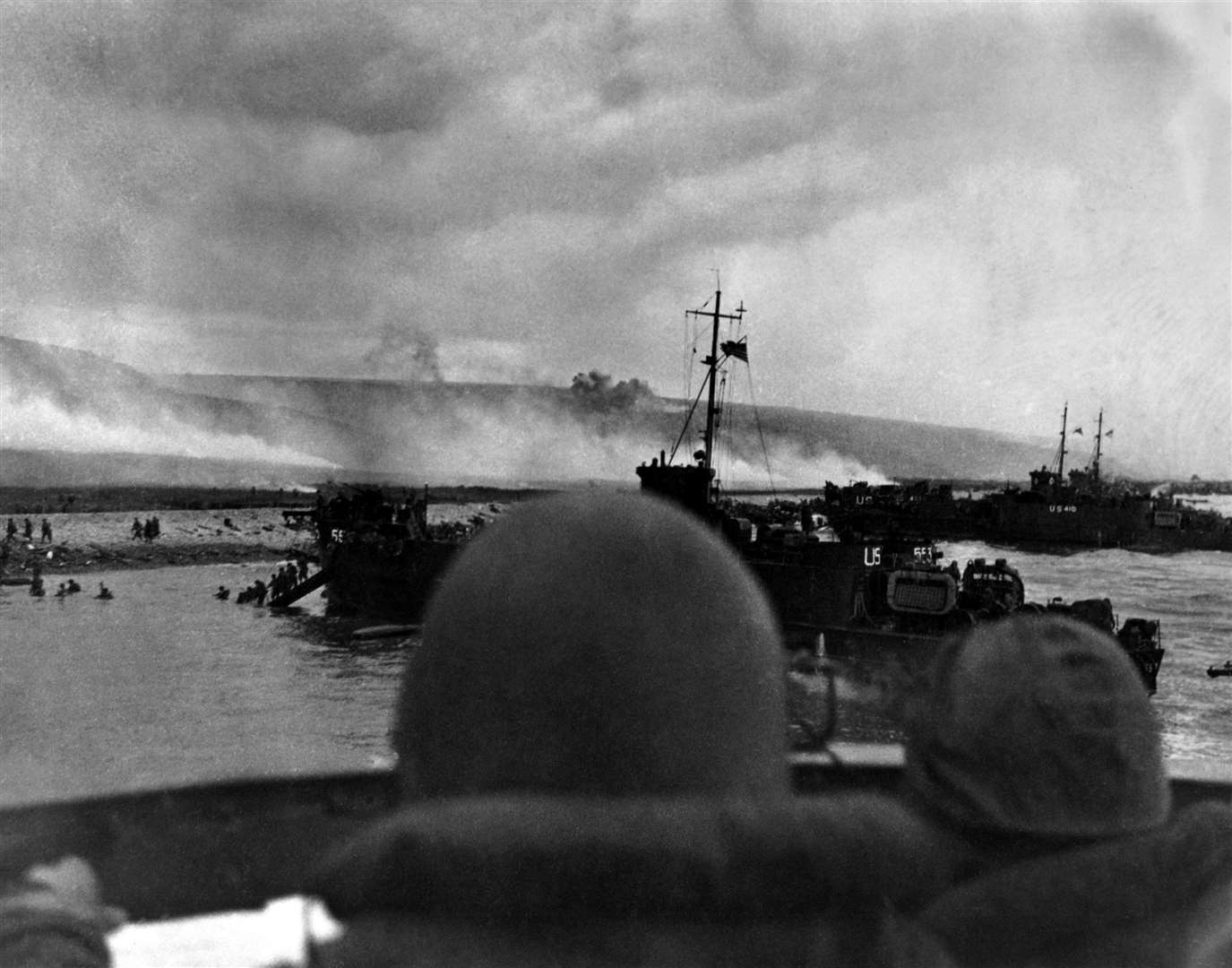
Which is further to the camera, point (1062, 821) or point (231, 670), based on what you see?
point (231, 670)

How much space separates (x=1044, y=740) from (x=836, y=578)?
26842 mm

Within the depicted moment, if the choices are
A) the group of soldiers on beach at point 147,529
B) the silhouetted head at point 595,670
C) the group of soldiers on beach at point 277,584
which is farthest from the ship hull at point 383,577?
the silhouetted head at point 595,670

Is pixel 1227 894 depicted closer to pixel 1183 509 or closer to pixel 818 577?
pixel 818 577

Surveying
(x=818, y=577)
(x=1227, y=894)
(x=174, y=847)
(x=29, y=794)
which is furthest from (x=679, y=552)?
(x=818, y=577)

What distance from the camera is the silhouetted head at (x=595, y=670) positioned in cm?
221

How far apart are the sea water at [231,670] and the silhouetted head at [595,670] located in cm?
1771

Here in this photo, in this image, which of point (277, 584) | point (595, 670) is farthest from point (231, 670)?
point (595, 670)

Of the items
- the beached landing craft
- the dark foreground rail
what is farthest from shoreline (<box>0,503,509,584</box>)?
the dark foreground rail

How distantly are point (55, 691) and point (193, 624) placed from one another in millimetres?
5918

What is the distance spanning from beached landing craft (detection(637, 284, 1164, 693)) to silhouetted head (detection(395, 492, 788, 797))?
2374 cm

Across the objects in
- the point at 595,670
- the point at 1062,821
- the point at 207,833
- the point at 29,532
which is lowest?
the point at 29,532

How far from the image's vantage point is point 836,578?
94.3 feet

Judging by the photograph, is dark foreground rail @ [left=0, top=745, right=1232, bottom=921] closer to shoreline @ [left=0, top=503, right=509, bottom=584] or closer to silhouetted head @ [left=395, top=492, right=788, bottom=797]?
silhouetted head @ [left=395, top=492, right=788, bottom=797]

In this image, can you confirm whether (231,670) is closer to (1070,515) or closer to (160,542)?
(160,542)
